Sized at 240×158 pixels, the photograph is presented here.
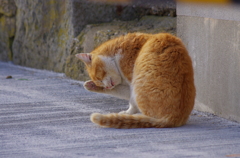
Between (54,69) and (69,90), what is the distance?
1.51m

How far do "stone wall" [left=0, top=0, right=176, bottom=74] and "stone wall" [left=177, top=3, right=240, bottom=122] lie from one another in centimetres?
83

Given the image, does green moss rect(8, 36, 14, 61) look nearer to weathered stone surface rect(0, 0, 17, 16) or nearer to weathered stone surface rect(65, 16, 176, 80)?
weathered stone surface rect(0, 0, 17, 16)

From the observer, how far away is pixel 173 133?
10.1ft

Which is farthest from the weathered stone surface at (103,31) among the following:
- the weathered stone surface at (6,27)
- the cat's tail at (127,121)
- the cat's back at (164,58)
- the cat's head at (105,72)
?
the weathered stone surface at (6,27)

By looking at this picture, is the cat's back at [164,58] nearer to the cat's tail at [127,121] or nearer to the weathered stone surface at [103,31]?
the cat's tail at [127,121]

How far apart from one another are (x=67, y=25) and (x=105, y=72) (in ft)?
8.09

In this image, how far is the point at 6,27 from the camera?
735 cm

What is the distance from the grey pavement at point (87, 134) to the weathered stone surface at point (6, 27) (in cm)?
291

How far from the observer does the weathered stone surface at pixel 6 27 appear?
23.6 ft

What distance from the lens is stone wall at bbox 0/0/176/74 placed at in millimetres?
5391

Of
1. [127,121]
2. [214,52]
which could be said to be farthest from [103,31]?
[127,121]

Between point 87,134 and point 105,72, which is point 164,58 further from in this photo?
point 87,134

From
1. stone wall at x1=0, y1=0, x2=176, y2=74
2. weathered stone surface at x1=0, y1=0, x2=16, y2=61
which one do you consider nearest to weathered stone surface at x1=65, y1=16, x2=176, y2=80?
stone wall at x1=0, y1=0, x2=176, y2=74

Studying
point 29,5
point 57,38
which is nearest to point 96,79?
point 57,38
